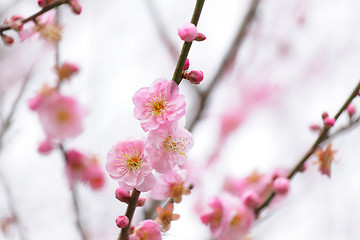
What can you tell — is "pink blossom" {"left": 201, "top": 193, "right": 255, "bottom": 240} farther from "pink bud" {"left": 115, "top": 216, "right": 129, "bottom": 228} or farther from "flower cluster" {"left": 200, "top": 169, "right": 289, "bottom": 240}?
"pink bud" {"left": 115, "top": 216, "right": 129, "bottom": 228}

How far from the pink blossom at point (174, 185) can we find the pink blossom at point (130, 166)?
0.16m

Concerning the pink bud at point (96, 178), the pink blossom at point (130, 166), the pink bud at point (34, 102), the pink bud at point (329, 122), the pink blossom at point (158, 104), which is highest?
the pink blossom at point (158, 104)

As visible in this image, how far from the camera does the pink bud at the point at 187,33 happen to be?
71 centimetres

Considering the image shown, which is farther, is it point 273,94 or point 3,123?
point 273,94

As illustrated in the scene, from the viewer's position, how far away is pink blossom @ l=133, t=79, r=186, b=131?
77cm

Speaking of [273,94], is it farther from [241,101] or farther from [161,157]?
[161,157]

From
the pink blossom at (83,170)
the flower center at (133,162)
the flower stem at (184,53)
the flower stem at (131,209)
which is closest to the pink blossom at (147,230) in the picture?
the flower stem at (131,209)

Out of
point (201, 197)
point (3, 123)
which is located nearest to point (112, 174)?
point (3, 123)

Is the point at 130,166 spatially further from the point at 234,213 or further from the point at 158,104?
the point at 234,213

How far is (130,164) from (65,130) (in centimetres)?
82

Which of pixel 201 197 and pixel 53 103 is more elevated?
pixel 53 103

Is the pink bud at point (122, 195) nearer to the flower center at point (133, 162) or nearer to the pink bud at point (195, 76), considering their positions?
the flower center at point (133, 162)

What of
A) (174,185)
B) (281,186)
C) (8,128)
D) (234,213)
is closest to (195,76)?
(174,185)

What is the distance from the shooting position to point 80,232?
1.38 metres
